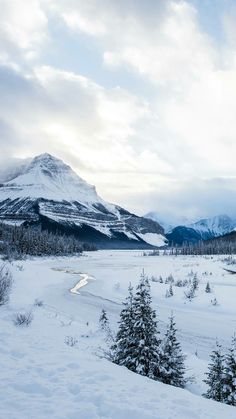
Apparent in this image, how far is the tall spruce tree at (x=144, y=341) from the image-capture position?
13.8 meters

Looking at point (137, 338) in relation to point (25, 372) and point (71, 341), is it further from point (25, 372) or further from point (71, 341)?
point (25, 372)

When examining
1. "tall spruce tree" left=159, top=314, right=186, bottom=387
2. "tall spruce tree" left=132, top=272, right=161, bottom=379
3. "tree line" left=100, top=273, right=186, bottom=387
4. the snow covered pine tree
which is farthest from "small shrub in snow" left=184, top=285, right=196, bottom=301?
"tall spruce tree" left=159, top=314, right=186, bottom=387

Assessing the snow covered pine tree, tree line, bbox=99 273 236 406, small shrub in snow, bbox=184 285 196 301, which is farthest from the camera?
small shrub in snow, bbox=184 285 196 301

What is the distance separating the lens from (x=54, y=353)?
44.0 ft

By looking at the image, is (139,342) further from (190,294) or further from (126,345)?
(190,294)

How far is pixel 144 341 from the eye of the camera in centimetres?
1444

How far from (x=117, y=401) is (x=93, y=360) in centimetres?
422

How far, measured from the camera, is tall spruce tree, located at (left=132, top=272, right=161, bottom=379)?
45.3 ft

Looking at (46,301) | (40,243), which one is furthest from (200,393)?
(40,243)

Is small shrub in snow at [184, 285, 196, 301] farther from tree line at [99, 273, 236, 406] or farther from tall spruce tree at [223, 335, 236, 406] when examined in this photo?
tall spruce tree at [223, 335, 236, 406]

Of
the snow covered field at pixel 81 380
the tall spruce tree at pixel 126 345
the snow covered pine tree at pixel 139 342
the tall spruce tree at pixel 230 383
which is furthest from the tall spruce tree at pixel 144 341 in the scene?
the tall spruce tree at pixel 230 383

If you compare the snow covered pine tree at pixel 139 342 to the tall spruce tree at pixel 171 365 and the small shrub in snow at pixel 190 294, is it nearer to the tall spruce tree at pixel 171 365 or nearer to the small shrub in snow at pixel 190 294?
the tall spruce tree at pixel 171 365

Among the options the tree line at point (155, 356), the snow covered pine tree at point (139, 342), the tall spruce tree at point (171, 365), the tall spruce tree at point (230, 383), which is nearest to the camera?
the tall spruce tree at point (230, 383)

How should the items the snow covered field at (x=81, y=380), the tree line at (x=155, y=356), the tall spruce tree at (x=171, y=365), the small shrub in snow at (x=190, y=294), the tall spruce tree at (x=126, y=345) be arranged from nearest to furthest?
the snow covered field at (x=81, y=380)
the tree line at (x=155, y=356)
the tall spruce tree at (x=171, y=365)
the tall spruce tree at (x=126, y=345)
the small shrub in snow at (x=190, y=294)
